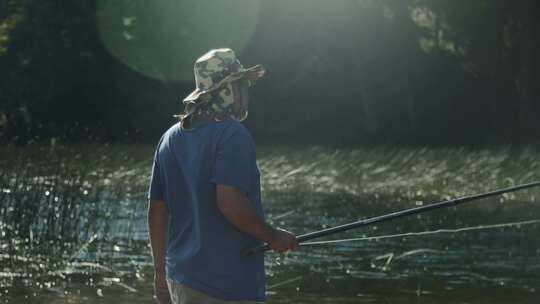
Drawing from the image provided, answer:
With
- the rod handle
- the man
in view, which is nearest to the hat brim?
the man

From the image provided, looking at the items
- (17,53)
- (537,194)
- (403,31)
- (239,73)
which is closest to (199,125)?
(239,73)

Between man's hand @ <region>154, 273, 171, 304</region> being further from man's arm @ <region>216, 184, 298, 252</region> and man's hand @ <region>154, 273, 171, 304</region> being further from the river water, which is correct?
the river water

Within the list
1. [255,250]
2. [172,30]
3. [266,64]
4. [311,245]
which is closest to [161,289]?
[255,250]

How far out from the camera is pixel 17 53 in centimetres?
4572

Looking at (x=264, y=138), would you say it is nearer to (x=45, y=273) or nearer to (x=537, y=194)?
(x=537, y=194)

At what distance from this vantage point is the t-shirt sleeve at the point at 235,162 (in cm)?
477

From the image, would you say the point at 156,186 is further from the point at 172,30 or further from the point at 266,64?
the point at 266,64

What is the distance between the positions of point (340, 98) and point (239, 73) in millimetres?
44830

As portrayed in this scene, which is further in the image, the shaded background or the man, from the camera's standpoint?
the shaded background

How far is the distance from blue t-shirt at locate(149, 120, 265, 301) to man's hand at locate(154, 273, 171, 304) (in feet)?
0.75

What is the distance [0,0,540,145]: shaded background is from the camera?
4359 cm

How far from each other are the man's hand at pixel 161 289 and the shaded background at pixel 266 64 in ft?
110

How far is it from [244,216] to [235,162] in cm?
20

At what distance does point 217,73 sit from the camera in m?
4.93
